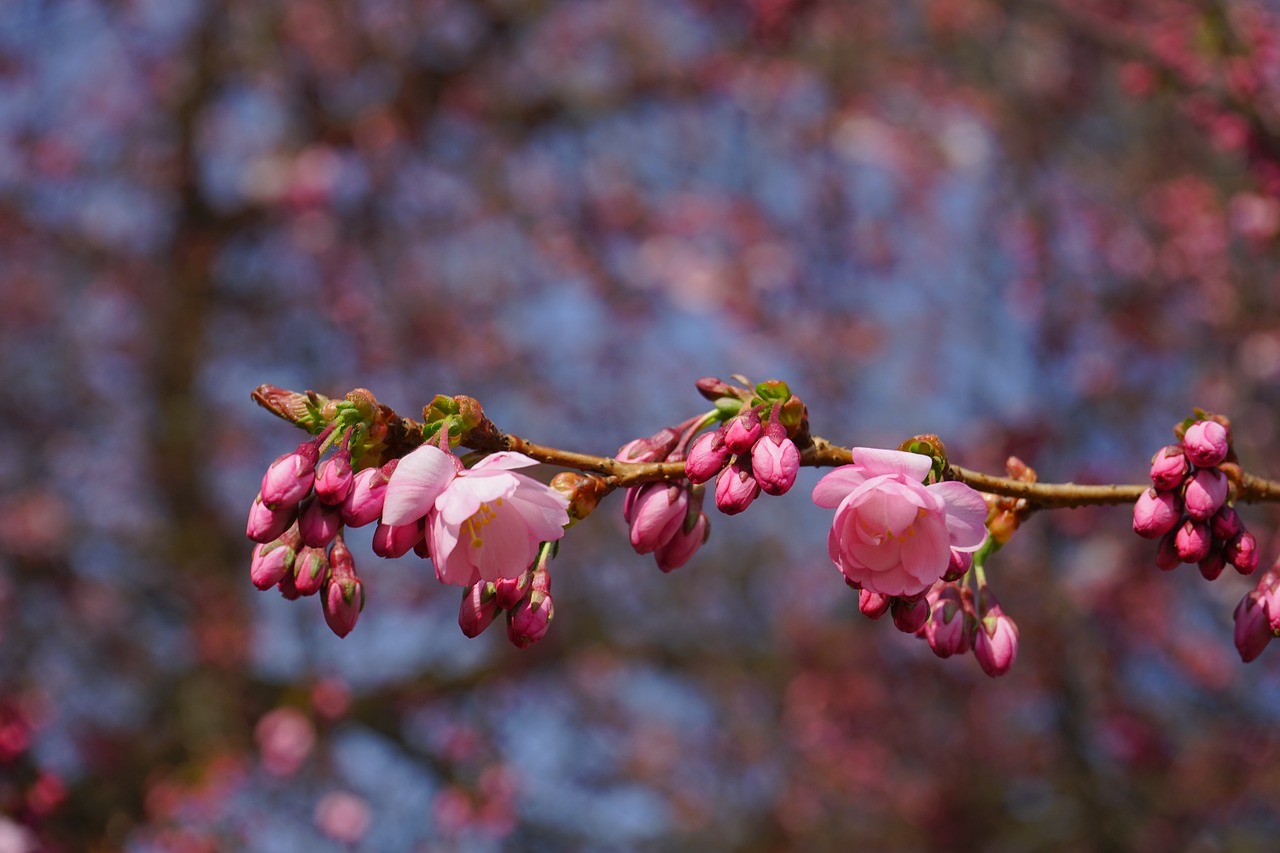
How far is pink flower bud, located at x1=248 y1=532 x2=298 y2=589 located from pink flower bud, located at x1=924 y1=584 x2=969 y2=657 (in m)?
0.88

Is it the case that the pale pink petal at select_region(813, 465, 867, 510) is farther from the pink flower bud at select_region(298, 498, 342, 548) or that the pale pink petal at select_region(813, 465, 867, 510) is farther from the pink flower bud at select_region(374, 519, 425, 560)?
the pink flower bud at select_region(298, 498, 342, 548)

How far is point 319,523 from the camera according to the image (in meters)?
1.42

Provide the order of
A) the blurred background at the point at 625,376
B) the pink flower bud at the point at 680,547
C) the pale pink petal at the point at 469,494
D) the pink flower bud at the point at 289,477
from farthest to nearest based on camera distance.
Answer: the blurred background at the point at 625,376 < the pink flower bud at the point at 680,547 < the pink flower bud at the point at 289,477 < the pale pink petal at the point at 469,494

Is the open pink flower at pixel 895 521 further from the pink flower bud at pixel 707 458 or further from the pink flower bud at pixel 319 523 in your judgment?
the pink flower bud at pixel 319 523

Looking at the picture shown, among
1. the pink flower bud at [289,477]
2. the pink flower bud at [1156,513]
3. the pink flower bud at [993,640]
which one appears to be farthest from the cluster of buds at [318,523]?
the pink flower bud at [1156,513]

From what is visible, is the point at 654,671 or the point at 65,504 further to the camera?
the point at 65,504

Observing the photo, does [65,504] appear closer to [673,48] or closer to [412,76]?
[412,76]

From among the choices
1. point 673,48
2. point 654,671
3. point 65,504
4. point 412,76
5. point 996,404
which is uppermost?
point 673,48

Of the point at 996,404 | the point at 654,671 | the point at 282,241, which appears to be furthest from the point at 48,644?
the point at 996,404

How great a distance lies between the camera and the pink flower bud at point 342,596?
1474 millimetres

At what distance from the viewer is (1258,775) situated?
5.78 meters

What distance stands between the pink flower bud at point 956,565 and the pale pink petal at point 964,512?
0.04 meters

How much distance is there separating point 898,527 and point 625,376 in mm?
8354

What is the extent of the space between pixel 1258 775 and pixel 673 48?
636 centimetres
